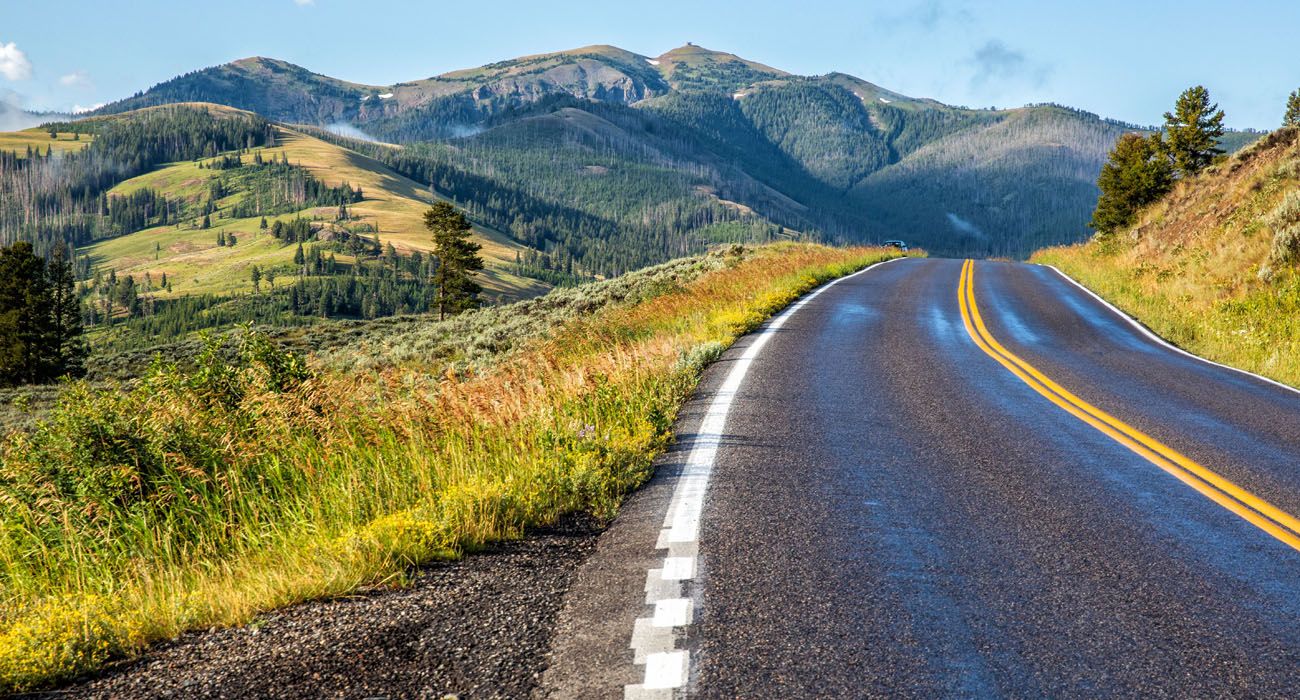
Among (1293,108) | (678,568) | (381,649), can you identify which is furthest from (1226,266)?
(1293,108)

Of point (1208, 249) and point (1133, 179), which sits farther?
point (1133, 179)

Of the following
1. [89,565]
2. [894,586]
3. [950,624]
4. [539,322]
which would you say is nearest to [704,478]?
[894,586]

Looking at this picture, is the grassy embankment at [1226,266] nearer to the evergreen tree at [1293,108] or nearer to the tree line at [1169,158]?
the tree line at [1169,158]

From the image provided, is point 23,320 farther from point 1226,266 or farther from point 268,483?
point 1226,266

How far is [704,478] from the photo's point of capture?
5230mm

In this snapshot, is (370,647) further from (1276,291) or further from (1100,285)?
(1100,285)

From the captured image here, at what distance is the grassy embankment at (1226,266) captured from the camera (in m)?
12.7

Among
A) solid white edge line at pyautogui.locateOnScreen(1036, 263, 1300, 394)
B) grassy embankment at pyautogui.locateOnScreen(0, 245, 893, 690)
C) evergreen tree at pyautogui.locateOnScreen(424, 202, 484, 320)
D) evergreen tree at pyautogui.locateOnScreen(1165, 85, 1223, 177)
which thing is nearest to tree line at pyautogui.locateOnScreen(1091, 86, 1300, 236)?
evergreen tree at pyautogui.locateOnScreen(1165, 85, 1223, 177)

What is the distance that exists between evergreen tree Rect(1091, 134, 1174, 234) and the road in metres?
30.3

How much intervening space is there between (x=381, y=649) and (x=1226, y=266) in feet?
64.0

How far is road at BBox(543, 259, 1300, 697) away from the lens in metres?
2.85

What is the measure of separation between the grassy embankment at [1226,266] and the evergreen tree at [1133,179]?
16.4 feet

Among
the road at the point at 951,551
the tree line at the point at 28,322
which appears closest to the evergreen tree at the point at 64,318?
the tree line at the point at 28,322

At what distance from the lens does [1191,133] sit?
112 feet
